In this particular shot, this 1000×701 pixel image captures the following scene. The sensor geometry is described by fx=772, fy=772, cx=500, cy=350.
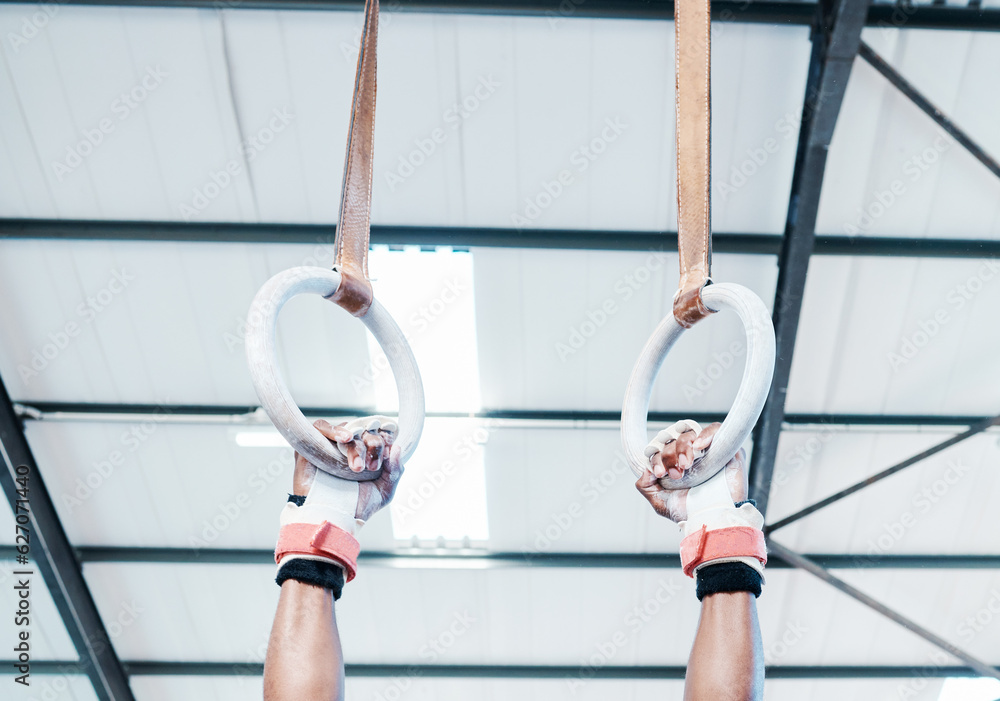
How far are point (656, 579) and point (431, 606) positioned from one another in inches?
77.6

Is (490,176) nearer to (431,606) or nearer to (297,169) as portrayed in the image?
(297,169)

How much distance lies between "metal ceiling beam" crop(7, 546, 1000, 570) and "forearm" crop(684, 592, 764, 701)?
511cm

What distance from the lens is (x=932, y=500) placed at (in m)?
6.20

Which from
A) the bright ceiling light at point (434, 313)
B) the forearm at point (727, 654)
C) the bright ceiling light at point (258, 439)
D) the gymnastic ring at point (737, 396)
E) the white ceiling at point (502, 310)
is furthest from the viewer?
the bright ceiling light at point (258, 439)

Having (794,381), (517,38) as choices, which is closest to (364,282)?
(517,38)

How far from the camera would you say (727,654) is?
4.75 feet

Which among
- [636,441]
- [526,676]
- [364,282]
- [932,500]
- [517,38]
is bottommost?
[636,441]

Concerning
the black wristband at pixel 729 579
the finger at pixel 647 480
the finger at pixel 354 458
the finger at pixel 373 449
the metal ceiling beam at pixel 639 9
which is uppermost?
the metal ceiling beam at pixel 639 9

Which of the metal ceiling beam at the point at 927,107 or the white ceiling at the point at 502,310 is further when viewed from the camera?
the white ceiling at the point at 502,310

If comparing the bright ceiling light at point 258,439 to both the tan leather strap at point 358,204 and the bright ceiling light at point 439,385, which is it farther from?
the tan leather strap at point 358,204

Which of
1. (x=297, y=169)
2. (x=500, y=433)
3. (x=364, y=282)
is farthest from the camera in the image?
(x=500, y=433)

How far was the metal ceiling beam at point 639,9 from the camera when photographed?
4.39 m

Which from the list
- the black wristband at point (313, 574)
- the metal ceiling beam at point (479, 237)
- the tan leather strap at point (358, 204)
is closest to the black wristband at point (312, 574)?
the black wristband at point (313, 574)

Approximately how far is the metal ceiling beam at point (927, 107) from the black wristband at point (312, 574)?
4108 millimetres
